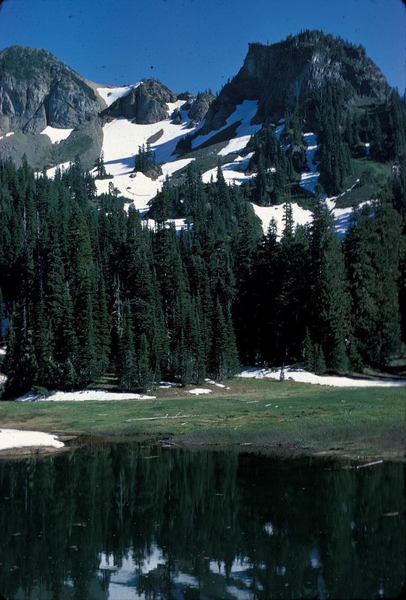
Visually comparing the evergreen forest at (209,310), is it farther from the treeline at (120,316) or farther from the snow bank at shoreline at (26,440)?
the snow bank at shoreline at (26,440)

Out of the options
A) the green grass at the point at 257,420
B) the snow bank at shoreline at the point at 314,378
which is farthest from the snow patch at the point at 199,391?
the snow bank at shoreline at the point at 314,378

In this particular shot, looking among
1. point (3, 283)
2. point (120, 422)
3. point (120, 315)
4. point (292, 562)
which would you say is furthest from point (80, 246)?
point (292, 562)

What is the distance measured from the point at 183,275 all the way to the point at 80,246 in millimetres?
15533

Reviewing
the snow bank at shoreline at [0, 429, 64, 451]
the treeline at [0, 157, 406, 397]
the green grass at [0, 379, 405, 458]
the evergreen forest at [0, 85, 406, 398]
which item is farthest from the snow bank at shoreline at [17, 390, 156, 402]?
the snow bank at shoreline at [0, 429, 64, 451]

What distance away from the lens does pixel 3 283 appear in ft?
402

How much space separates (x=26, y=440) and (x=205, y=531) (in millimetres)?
21752

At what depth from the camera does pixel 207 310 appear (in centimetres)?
8188

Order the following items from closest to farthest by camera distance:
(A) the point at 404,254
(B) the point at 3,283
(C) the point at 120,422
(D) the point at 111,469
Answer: (D) the point at 111,469 → (C) the point at 120,422 → (A) the point at 404,254 → (B) the point at 3,283

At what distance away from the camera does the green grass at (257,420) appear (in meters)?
32.0

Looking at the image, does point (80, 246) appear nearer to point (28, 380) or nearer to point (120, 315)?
point (120, 315)

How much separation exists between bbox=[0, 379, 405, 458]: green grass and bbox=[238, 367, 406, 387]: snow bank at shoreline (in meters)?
3.13

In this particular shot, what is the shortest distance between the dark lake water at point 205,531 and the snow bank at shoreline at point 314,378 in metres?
31.1

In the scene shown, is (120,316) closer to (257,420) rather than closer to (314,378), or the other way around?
(314,378)

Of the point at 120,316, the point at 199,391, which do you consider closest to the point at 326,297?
the point at 199,391
